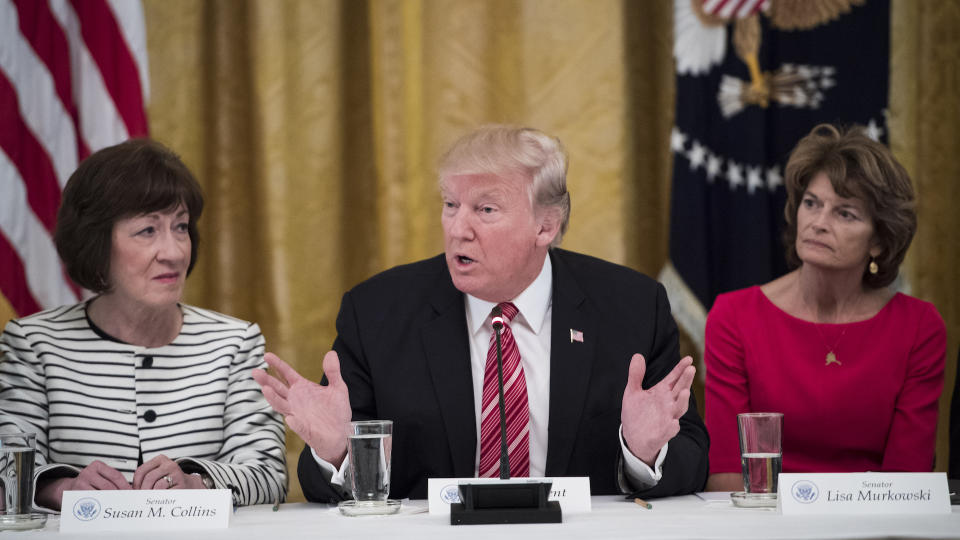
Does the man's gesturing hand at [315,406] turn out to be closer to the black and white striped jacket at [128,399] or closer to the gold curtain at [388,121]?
the black and white striped jacket at [128,399]

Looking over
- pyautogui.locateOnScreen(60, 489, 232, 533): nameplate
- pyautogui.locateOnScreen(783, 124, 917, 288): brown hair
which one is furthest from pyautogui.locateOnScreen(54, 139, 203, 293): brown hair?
pyautogui.locateOnScreen(783, 124, 917, 288): brown hair

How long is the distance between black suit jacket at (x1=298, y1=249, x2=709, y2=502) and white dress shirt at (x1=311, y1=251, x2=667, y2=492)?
0.10 feet

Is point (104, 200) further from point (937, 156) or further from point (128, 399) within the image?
point (937, 156)

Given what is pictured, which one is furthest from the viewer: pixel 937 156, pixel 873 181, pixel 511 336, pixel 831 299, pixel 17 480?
pixel 937 156

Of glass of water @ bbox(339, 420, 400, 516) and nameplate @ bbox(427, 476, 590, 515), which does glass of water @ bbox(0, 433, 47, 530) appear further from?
nameplate @ bbox(427, 476, 590, 515)

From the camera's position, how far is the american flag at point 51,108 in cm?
327

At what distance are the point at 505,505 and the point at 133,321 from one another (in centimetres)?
137

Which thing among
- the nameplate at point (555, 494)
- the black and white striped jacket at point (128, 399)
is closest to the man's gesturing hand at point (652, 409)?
the nameplate at point (555, 494)

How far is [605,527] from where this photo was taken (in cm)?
154

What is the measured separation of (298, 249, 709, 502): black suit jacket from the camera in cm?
220

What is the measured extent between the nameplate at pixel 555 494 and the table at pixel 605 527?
27 millimetres

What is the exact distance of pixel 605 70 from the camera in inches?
147

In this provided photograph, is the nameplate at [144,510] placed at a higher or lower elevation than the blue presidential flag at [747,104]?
lower

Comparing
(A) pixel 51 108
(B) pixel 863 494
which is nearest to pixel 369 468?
(B) pixel 863 494
